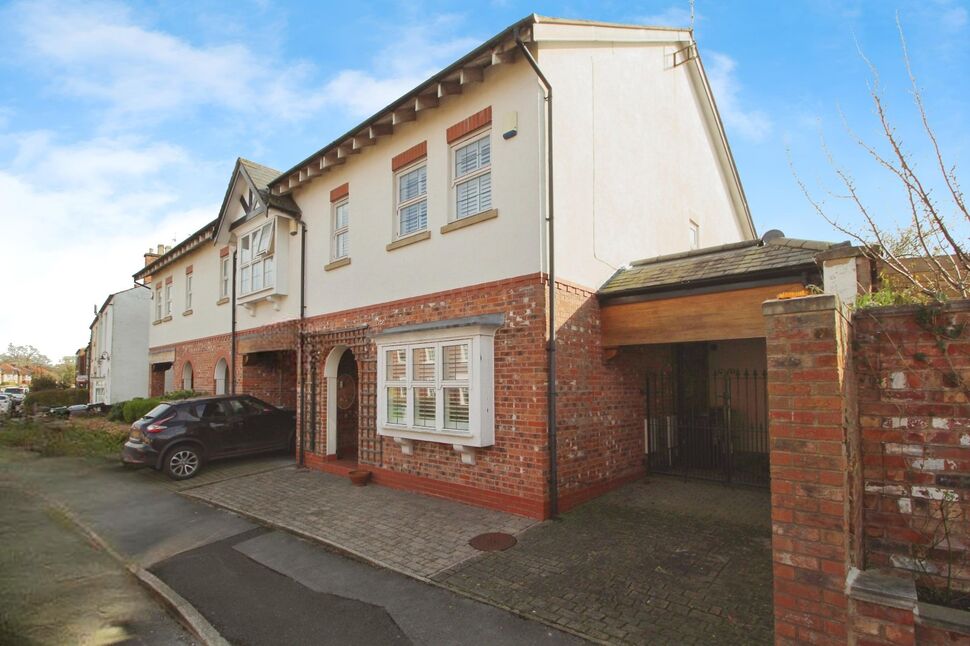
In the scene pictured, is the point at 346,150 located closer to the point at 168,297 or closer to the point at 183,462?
the point at 183,462

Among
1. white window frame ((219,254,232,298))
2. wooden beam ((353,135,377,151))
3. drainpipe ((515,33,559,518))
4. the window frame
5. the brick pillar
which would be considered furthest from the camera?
the window frame

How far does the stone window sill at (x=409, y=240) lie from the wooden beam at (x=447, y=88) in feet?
7.19

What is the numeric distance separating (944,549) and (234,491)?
1005 centimetres

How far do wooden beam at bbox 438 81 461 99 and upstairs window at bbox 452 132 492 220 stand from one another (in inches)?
31.1

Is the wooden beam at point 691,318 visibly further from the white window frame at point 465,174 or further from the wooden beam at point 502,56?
the wooden beam at point 502,56

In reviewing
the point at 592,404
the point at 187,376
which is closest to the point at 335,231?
the point at 592,404

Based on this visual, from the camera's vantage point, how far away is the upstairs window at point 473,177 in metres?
8.16

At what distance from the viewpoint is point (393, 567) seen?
5699 millimetres

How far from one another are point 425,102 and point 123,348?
23604mm

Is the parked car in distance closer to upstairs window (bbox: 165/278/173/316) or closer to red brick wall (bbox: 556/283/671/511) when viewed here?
upstairs window (bbox: 165/278/173/316)

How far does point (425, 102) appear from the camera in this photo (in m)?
8.62

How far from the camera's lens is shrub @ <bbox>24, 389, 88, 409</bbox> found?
3034 cm

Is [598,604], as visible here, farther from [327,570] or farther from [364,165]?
[364,165]

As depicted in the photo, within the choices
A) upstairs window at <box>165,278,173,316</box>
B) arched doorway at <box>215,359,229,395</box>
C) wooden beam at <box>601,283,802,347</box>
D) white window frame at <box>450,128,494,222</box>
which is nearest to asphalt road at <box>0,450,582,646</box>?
wooden beam at <box>601,283,802,347</box>
